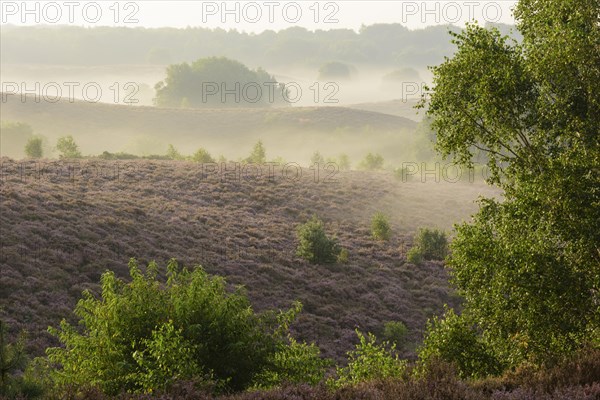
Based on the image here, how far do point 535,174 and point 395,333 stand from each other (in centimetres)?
1632

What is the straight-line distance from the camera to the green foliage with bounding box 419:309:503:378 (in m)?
14.7

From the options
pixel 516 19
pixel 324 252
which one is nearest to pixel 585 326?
pixel 516 19

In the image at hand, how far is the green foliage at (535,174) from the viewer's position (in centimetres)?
1302

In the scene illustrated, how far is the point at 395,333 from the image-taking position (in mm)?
29203

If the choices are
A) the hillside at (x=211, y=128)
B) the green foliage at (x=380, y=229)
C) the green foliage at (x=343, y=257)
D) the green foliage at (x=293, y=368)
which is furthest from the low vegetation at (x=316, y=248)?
the hillside at (x=211, y=128)

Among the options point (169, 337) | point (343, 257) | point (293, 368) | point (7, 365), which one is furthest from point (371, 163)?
point (7, 365)

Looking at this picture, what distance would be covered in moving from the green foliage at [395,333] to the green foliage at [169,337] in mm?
16424

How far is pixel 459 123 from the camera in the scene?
15.8 m

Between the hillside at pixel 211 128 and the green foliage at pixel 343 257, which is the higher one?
the hillside at pixel 211 128

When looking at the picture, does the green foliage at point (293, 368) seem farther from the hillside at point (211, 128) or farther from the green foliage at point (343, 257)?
the hillside at point (211, 128)

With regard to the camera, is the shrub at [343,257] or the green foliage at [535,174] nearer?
the green foliage at [535,174]

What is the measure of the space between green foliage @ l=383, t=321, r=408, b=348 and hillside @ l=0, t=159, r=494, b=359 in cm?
59

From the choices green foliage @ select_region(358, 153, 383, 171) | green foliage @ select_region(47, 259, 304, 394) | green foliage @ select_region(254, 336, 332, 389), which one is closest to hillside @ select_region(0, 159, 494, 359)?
green foliage @ select_region(47, 259, 304, 394)

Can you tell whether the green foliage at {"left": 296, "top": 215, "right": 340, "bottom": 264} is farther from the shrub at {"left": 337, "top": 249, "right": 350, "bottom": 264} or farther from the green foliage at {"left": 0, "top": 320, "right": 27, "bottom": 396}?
the green foliage at {"left": 0, "top": 320, "right": 27, "bottom": 396}
